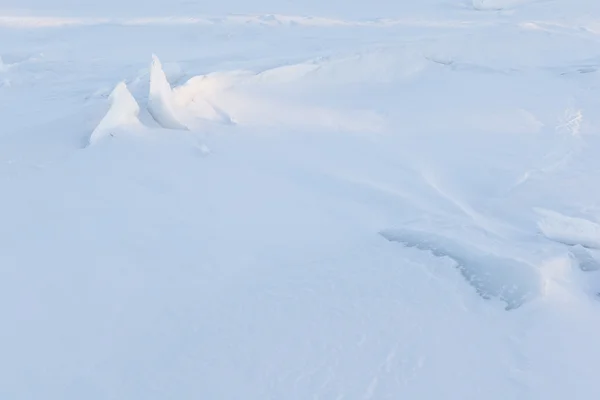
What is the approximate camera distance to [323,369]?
2.49 meters

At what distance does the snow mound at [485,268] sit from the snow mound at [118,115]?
172 centimetres

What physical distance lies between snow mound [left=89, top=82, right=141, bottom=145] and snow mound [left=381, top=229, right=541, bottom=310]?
5.65 ft

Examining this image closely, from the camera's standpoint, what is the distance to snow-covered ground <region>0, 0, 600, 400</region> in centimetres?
251

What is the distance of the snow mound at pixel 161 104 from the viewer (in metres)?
4.20

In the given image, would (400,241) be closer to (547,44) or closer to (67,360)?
(67,360)

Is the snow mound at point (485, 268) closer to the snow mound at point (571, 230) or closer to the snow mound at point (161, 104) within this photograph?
the snow mound at point (571, 230)

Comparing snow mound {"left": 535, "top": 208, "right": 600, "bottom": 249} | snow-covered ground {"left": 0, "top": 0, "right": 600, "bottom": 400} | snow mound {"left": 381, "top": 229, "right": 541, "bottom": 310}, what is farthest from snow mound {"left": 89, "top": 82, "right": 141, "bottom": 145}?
snow mound {"left": 535, "top": 208, "right": 600, "bottom": 249}

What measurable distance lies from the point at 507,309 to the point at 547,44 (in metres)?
3.97

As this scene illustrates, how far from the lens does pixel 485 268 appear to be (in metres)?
2.98

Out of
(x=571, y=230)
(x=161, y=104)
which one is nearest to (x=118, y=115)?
(x=161, y=104)

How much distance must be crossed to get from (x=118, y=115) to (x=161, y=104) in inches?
11.3

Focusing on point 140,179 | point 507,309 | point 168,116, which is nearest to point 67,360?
point 140,179

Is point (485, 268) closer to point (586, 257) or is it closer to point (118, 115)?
point (586, 257)

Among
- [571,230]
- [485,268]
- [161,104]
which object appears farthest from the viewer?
[161,104]
